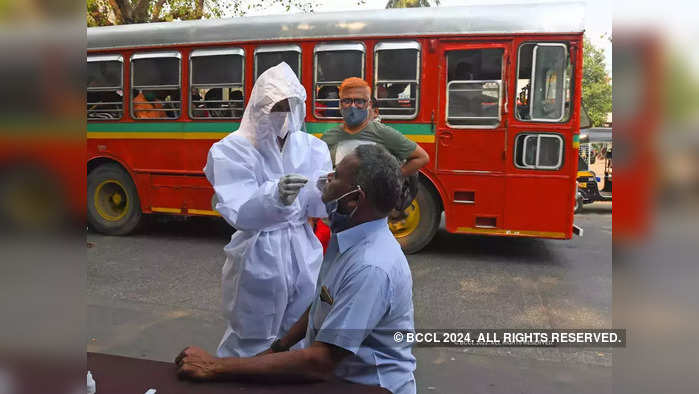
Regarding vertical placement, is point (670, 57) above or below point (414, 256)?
above

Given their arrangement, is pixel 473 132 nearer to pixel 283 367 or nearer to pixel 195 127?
pixel 195 127

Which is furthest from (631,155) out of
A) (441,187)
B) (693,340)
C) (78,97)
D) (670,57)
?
(441,187)

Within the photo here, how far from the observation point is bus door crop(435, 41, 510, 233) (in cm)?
630

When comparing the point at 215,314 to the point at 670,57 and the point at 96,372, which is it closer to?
the point at 96,372

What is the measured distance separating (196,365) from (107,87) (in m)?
7.12

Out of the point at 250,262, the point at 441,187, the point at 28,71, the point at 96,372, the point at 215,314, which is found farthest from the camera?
the point at 441,187

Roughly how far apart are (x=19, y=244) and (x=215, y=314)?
426 cm

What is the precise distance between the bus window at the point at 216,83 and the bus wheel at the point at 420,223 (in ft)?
8.18

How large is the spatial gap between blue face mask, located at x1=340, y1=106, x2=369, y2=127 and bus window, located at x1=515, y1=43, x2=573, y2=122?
2.66 meters

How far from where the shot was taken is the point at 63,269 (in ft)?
2.10

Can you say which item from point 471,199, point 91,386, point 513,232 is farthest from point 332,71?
point 91,386

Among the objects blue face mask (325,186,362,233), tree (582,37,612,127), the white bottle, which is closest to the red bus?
tree (582,37,612,127)

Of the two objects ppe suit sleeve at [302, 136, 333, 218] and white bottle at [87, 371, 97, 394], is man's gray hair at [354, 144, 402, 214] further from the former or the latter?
white bottle at [87, 371, 97, 394]

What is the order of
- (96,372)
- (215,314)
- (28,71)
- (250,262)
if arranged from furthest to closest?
(215,314)
(250,262)
(96,372)
(28,71)
